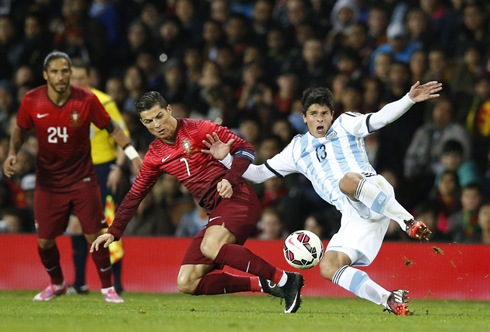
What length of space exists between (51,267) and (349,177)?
11.1ft

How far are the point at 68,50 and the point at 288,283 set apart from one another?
760 centimetres

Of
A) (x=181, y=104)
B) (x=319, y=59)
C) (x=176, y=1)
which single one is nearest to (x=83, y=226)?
(x=181, y=104)

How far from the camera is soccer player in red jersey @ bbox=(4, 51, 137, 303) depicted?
7.62m

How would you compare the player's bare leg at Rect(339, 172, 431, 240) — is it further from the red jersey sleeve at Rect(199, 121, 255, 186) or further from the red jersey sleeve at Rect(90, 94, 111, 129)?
the red jersey sleeve at Rect(90, 94, 111, 129)

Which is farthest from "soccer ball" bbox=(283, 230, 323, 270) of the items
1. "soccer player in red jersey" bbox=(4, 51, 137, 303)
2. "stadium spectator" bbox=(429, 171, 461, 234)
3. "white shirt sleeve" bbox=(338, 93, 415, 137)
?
"stadium spectator" bbox=(429, 171, 461, 234)

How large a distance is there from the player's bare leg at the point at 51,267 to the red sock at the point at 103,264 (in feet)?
1.58

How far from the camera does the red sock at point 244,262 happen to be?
6.23 meters

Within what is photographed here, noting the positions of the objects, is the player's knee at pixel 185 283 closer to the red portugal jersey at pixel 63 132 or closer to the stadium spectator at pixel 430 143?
the red portugal jersey at pixel 63 132

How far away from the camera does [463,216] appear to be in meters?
9.25

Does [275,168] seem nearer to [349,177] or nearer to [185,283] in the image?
[349,177]

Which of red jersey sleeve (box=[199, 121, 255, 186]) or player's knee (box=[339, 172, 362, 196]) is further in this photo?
red jersey sleeve (box=[199, 121, 255, 186])

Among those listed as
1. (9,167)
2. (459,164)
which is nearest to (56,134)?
(9,167)

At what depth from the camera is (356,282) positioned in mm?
6113

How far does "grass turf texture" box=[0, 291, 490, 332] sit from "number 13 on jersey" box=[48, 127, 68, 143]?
1.54 meters
